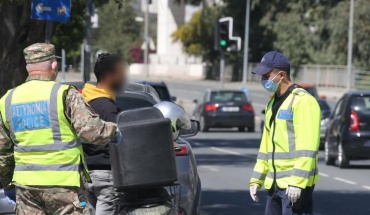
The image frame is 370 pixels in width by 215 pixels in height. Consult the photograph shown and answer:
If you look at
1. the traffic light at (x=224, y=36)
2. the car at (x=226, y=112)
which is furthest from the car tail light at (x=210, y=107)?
the traffic light at (x=224, y=36)

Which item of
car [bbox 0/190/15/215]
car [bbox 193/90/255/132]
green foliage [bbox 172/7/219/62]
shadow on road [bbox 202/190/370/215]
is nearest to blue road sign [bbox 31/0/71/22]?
car [bbox 0/190/15/215]

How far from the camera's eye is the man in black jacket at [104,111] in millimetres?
8086

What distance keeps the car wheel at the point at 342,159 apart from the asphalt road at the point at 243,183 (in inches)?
6.9

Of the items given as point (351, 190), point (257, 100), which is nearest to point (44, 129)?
point (351, 190)

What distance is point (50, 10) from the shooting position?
1293 centimetres

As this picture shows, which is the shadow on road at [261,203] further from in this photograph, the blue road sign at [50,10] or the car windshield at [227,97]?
the car windshield at [227,97]

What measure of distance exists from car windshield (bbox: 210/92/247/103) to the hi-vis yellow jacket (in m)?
28.8

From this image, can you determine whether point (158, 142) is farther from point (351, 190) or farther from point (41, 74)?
point (351, 190)

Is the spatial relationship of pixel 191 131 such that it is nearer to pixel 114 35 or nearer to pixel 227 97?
pixel 227 97

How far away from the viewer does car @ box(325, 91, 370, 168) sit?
21562 mm

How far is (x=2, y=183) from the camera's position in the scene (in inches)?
295

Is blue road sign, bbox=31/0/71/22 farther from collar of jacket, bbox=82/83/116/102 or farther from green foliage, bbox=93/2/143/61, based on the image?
green foliage, bbox=93/2/143/61

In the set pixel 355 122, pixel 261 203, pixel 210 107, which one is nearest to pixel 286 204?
pixel 261 203

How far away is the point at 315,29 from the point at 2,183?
219 feet
